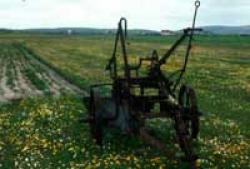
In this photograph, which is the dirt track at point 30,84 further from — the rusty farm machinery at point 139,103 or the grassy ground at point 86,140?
the rusty farm machinery at point 139,103

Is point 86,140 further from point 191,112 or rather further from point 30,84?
point 30,84

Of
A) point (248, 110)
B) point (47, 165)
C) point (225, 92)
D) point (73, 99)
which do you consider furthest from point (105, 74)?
point (47, 165)

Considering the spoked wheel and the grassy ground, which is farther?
the spoked wheel

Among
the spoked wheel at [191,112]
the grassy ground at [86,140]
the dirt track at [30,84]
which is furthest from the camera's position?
the dirt track at [30,84]

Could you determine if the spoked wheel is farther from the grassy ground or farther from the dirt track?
the dirt track

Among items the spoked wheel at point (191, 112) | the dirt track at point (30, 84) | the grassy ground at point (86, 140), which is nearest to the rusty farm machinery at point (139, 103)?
the spoked wheel at point (191, 112)

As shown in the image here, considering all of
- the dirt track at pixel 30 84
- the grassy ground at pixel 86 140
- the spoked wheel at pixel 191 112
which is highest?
the spoked wheel at pixel 191 112

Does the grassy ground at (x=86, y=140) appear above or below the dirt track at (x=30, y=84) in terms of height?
above

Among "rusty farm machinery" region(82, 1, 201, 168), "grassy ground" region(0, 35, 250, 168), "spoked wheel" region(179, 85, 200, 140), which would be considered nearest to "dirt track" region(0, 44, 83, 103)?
"grassy ground" region(0, 35, 250, 168)

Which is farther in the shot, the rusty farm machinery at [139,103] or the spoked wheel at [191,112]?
the spoked wheel at [191,112]

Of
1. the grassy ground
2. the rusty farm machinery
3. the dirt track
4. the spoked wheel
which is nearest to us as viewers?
the grassy ground

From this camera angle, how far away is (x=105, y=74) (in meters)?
45.6

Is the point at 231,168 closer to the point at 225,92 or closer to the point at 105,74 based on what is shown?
the point at 225,92

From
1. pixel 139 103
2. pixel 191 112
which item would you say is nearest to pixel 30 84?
pixel 139 103
